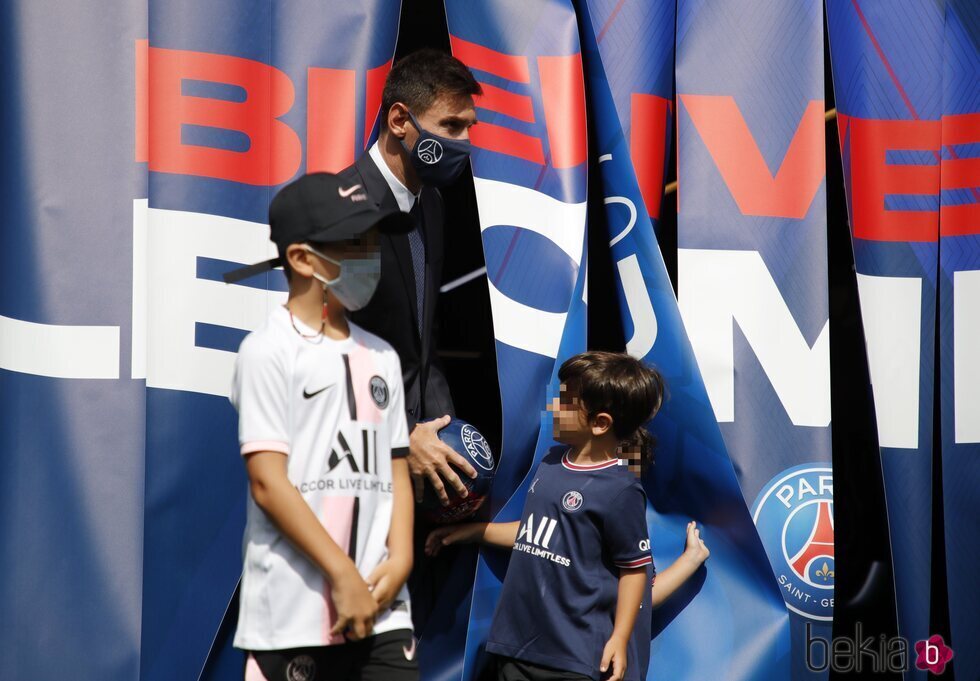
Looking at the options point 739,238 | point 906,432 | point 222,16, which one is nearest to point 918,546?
point 906,432

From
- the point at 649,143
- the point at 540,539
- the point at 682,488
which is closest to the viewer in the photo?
the point at 540,539

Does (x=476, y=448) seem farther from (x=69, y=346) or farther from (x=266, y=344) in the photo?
(x=69, y=346)

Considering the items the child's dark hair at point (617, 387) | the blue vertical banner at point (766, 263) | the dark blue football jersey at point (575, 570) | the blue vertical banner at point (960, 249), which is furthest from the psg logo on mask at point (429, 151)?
the blue vertical banner at point (960, 249)

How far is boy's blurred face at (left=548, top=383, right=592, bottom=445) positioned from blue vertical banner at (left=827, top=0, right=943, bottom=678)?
97cm

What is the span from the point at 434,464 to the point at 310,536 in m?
0.75

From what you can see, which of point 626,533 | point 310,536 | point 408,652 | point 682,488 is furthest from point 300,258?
point 682,488

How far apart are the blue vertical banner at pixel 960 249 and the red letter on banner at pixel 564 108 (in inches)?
40.0

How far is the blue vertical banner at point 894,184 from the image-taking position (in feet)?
9.15

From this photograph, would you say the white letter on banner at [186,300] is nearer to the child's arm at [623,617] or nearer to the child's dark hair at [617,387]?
the child's dark hair at [617,387]

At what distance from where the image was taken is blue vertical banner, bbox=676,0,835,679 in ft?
8.61

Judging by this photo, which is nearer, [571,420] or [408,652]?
[408,652]

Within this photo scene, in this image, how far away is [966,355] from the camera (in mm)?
2793

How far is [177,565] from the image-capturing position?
2.40 m

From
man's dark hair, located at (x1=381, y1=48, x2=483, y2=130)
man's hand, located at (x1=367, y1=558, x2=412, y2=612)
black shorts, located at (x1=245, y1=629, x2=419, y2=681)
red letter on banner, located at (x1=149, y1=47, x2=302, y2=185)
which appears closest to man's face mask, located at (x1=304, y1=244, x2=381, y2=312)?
man's hand, located at (x1=367, y1=558, x2=412, y2=612)
